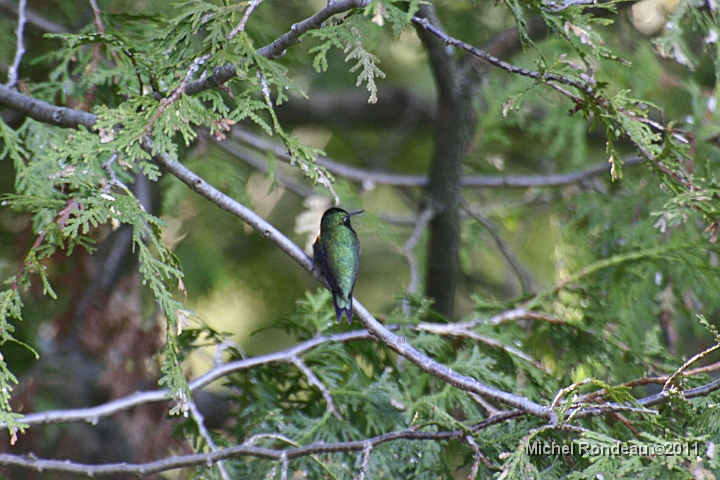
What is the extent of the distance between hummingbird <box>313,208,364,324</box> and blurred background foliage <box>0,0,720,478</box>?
0.22 metres

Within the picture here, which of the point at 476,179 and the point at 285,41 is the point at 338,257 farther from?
the point at 476,179

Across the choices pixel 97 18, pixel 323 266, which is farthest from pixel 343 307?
pixel 97 18

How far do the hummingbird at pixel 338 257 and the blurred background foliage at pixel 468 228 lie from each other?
222 mm

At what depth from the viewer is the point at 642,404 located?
2.18 metres

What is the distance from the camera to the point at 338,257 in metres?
3.20

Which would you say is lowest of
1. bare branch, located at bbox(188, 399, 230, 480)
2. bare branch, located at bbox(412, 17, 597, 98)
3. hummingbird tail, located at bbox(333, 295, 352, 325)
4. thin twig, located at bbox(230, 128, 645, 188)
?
bare branch, located at bbox(188, 399, 230, 480)

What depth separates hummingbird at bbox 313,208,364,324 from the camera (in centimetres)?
291

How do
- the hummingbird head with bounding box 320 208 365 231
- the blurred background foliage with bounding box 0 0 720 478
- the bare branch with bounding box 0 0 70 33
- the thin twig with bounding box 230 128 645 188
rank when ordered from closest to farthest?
the blurred background foliage with bounding box 0 0 720 478 < the hummingbird head with bounding box 320 208 365 231 < the bare branch with bounding box 0 0 70 33 < the thin twig with bounding box 230 128 645 188

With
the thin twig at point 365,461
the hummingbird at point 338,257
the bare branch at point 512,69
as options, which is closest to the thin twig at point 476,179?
the hummingbird at point 338,257

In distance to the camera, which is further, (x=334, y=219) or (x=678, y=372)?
(x=334, y=219)

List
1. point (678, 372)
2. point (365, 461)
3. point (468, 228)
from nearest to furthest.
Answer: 1. point (678, 372)
2. point (365, 461)
3. point (468, 228)

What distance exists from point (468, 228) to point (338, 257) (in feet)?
8.62

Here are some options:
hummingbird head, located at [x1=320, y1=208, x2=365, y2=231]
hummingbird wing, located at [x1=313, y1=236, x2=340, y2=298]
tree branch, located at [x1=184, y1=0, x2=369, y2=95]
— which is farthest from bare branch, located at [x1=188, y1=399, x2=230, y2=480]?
tree branch, located at [x1=184, y1=0, x2=369, y2=95]

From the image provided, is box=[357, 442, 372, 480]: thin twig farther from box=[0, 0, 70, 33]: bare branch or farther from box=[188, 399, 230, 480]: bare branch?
Answer: box=[0, 0, 70, 33]: bare branch
